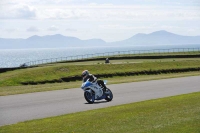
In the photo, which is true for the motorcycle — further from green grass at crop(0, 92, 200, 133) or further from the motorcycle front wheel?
green grass at crop(0, 92, 200, 133)

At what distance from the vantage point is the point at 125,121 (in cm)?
1399

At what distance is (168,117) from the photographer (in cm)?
1470

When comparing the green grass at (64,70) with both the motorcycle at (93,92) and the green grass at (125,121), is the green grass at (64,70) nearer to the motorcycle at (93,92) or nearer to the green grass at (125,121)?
the motorcycle at (93,92)

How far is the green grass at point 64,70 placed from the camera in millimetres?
39781

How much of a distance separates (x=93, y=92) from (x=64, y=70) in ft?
80.7

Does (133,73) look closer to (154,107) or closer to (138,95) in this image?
(138,95)

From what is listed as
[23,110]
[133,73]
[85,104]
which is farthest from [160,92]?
[133,73]

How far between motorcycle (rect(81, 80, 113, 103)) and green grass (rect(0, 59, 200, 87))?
702 inches

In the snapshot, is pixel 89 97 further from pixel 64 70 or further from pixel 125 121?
pixel 64 70

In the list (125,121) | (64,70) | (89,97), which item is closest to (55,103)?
(89,97)

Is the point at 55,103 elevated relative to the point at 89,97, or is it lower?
lower

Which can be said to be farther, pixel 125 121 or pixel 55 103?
pixel 55 103

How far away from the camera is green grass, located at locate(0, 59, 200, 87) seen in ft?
131

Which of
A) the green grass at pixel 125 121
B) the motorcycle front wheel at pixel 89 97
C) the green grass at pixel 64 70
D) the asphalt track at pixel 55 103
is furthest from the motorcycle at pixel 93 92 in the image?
the green grass at pixel 64 70
